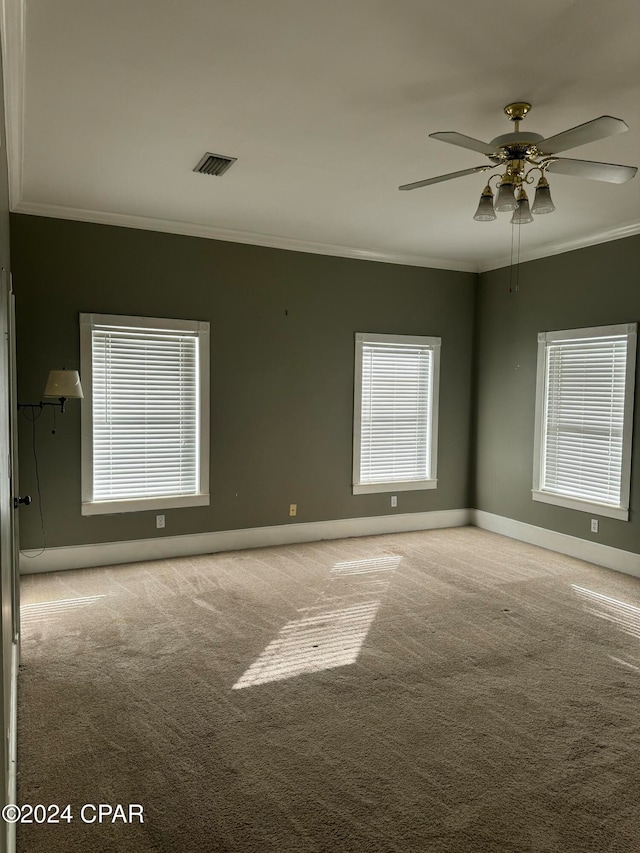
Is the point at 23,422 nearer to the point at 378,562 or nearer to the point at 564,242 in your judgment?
the point at 378,562

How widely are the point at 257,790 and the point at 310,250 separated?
A: 4.94 meters

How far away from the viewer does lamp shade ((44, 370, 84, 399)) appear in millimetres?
4500

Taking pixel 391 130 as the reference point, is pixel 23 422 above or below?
below

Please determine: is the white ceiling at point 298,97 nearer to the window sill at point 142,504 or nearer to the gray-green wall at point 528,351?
the gray-green wall at point 528,351

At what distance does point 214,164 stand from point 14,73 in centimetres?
139

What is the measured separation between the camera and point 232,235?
5805 mm

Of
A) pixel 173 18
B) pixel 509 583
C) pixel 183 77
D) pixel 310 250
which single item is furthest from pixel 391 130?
pixel 509 583

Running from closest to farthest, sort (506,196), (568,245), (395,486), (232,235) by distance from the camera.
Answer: (506,196)
(232,235)
(568,245)
(395,486)

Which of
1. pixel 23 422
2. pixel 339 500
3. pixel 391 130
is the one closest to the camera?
pixel 391 130

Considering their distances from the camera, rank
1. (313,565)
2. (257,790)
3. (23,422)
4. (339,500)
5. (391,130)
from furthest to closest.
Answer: (339,500)
(313,565)
(23,422)
(391,130)
(257,790)

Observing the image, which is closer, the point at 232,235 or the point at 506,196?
the point at 506,196

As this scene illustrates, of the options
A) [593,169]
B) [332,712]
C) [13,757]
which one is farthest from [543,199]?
[13,757]

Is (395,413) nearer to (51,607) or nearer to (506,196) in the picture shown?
(506,196)

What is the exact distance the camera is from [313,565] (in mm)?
5520
